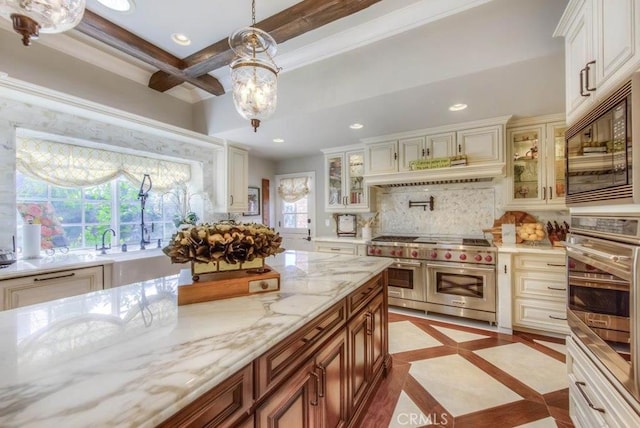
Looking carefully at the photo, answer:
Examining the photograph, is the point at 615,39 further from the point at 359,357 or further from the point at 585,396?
the point at 359,357

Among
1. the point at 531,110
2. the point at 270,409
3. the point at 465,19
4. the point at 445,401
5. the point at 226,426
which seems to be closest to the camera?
the point at 226,426

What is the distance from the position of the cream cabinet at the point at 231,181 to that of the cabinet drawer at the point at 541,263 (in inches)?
143

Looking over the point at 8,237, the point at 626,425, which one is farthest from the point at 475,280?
the point at 8,237

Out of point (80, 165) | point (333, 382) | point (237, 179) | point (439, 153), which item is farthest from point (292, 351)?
point (237, 179)

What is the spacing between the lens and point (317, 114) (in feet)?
9.28

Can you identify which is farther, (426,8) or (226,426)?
(426,8)

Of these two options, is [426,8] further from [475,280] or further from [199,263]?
[475,280]

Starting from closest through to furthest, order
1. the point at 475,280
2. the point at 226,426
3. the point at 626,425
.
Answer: the point at 226,426 → the point at 626,425 → the point at 475,280

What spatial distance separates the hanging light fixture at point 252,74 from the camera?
166 centimetres

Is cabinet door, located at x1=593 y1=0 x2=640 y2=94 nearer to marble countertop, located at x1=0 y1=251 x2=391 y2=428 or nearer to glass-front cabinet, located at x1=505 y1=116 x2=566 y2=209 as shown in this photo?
marble countertop, located at x1=0 y1=251 x2=391 y2=428

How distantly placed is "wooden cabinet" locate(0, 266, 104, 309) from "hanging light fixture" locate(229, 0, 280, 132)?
205cm

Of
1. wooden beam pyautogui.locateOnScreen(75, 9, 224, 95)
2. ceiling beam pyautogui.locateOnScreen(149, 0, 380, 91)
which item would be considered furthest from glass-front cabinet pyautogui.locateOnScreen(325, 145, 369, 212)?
ceiling beam pyautogui.locateOnScreen(149, 0, 380, 91)

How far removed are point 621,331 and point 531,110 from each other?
8.14ft

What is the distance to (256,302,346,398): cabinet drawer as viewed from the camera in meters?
0.86
